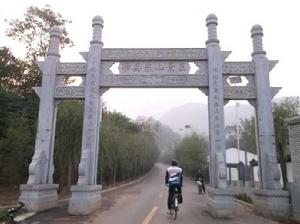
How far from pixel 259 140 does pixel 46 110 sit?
712cm

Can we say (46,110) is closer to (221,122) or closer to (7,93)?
(221,122)

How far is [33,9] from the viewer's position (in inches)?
845

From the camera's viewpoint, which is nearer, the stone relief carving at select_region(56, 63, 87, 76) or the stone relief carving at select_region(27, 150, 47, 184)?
the stone relief carving at select_region(27, 150, 47, 184)

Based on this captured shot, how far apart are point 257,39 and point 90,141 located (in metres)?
6.58

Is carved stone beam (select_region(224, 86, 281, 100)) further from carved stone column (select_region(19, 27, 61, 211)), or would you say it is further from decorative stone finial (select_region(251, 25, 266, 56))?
carved stone column (select_region(19, 27, 61, 211))

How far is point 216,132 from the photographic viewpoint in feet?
33.9

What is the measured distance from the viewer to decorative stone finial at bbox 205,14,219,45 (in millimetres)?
11055

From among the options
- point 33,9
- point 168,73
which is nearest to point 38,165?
point 168,73

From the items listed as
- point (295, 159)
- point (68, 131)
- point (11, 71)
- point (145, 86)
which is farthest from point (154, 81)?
point (11, 71)

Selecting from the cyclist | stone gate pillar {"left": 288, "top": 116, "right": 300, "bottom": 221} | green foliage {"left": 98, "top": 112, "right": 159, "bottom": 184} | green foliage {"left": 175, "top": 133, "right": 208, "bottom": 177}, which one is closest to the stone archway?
stone gate pillar {"left": 288, "top": 116, "right": 300, "bottom": 221}

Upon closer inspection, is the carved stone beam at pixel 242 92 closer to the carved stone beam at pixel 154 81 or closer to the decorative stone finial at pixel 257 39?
the carved stone beam at pixel 154 81

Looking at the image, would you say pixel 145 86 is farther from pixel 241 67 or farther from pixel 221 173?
pixel 221 173

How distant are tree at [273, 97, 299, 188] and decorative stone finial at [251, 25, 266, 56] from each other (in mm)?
6880

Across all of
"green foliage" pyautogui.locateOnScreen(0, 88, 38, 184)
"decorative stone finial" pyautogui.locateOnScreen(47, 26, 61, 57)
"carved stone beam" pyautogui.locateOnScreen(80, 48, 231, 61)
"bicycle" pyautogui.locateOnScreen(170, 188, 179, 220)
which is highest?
"decorative stone finial" pyautogui.locateOnScreen(47, 26, 61, 57)
